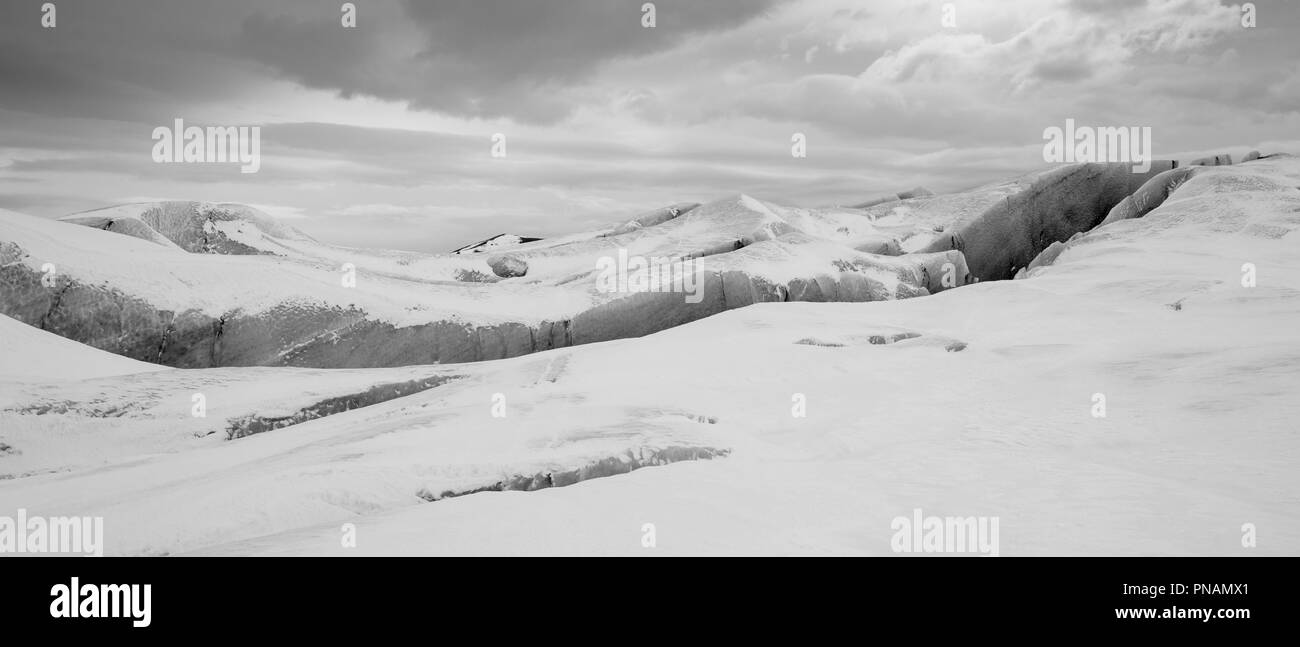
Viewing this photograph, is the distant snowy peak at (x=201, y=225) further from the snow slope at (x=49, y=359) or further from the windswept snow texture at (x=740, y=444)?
the windswept snow texture at (x=740, y=444)

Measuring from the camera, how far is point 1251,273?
47.1 feet

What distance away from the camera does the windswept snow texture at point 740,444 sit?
14.4 feet

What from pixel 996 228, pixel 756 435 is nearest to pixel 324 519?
pixel 756 435

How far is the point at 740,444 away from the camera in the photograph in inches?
271

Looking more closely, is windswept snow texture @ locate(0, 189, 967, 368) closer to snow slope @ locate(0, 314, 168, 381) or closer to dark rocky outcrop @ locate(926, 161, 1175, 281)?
snow slope @ locate(0, 314, 168, 381)

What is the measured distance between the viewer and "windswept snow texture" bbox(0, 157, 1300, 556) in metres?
4.39
